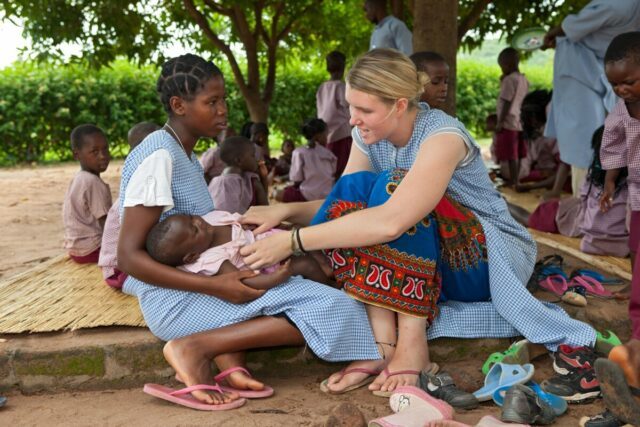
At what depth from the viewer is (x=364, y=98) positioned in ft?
9.91

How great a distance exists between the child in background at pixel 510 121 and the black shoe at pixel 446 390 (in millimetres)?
6354

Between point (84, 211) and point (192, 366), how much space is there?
79.8 inches

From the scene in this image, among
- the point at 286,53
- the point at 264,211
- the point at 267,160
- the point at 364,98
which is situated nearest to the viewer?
the point at 364,98

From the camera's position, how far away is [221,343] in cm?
298

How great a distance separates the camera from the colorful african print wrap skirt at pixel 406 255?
2.99 meters

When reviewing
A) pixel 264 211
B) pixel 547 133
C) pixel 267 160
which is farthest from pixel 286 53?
pixel 264 211

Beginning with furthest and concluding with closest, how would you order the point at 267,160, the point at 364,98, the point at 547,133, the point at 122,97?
1. the point at 122,97
2. the point at 267,160
3. the point at 547,133
4. the point at 364,98

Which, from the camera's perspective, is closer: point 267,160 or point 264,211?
point 264,211

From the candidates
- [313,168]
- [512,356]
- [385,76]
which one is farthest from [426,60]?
[313,168]

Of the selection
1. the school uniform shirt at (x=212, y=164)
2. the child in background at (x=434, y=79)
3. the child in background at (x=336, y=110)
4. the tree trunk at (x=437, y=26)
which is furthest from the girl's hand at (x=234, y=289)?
the child in background at (x=336, y=110)

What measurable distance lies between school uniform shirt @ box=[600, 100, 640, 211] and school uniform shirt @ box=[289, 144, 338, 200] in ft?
12.3

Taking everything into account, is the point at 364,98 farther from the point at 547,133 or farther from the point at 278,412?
the point at 547,133

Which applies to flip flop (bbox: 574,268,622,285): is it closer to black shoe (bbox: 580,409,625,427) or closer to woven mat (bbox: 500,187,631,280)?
woven mat (bbox: 500,187,631,280)

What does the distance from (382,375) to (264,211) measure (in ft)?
2.88
